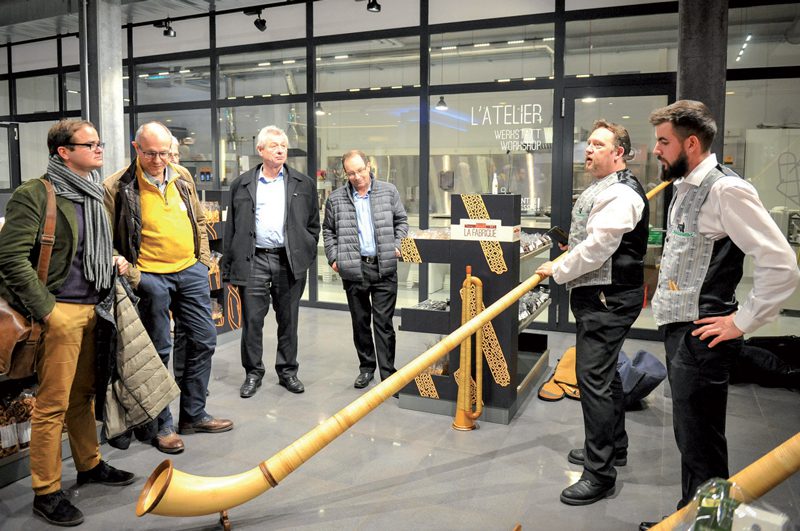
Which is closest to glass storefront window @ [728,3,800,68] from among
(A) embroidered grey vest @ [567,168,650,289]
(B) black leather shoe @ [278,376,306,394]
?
(A) embroidered grey vest @ [567,168,650,289]

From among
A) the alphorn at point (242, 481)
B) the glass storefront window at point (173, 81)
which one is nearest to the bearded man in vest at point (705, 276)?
the alphorn at point (242, 481)

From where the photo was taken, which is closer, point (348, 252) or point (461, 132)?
point (348, 252)

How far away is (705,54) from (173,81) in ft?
22.2

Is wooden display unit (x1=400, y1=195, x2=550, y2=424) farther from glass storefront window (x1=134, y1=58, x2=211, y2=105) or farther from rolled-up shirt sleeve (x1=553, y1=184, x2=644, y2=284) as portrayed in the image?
glass storefront window (x1=134, y1=58, x2=211, y2=105)

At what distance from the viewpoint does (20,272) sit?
104 inches

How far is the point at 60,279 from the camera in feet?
9.25

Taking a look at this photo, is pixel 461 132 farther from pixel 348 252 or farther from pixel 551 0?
pixel 348 252

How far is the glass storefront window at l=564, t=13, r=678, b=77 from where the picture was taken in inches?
247

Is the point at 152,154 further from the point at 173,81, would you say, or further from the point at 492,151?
the point at 173,81

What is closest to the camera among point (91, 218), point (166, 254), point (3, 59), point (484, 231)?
point (91, 218)

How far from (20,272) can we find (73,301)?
313 mm

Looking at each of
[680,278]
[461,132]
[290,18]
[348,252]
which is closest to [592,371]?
[680,278]

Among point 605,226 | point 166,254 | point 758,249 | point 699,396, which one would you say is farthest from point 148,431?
point 758,249

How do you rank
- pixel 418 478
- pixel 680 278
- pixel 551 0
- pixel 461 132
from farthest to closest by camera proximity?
pixel 461 132 < pixel 551 0 < pixel 418 478 < pixel 680 278
